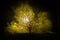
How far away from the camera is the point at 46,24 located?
37.6 ft

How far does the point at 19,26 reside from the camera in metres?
11.3

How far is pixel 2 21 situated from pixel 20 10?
1586 mm

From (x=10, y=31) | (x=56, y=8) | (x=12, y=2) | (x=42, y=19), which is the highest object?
(x=12, y=2)

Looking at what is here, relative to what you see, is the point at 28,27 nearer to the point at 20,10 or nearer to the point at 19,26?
the point at 19,26

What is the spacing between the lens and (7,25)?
439 inches

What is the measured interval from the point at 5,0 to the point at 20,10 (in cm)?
136

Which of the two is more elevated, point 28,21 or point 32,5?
point 32,5

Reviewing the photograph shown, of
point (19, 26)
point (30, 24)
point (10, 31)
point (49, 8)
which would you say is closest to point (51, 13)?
point (49, 8)

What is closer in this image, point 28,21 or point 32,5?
point 28,21

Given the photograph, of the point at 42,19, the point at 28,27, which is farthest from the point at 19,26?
the point at 42,19

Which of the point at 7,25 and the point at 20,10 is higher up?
the point at 20,10

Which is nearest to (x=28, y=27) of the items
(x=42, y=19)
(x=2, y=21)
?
(x=42, y=19)

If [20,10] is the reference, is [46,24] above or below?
below

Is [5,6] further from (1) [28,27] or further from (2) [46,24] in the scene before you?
(2) [46,24]
